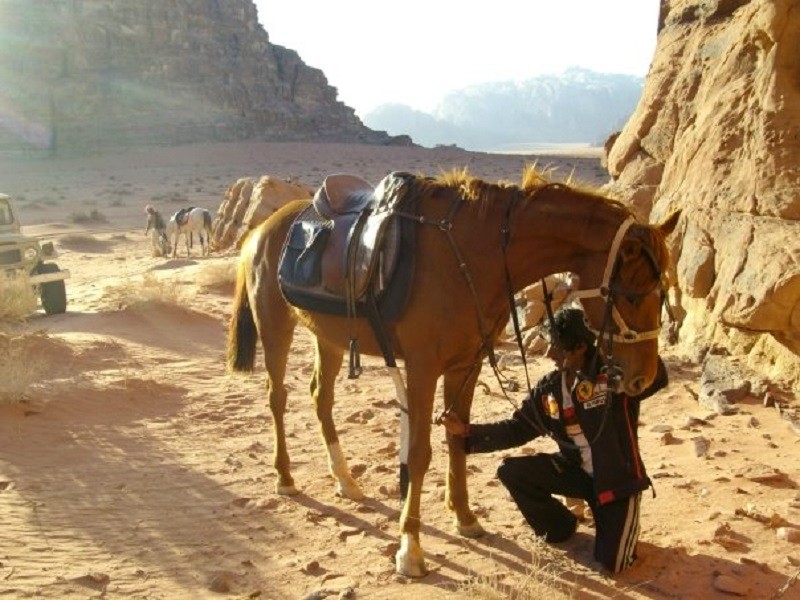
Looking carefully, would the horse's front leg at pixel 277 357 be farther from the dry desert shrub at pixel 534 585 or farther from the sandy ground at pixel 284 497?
the dry desert shrub at pixel 534 585

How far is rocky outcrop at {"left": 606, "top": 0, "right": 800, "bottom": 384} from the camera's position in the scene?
629 centimetres

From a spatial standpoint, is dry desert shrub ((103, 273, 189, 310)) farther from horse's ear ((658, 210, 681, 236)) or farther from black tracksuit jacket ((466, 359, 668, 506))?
horse's ear ((658, 210, 681, 236))

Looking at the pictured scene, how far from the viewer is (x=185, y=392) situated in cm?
813

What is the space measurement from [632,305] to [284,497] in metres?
3.00

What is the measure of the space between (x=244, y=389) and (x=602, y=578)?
4.92m

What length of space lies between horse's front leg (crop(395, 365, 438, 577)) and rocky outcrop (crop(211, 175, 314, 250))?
48.7 feet

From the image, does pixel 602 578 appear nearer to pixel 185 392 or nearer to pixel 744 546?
pixel 744 546

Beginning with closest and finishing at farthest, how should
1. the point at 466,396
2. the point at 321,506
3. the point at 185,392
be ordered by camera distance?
the point at 466,396 < the point at 321,506 < the point at 185,392

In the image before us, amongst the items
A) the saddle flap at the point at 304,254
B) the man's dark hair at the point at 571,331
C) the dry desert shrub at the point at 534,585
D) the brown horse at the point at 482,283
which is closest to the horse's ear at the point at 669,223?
the brown horse at the point at 482,283

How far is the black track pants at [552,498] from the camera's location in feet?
13.6

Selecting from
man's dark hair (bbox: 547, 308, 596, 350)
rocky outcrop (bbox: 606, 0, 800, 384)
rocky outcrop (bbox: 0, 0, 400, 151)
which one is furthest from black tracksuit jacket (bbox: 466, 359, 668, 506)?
rocky outcrop (bbox: 0, 0, 400, 151)

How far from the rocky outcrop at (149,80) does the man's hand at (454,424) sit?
69.1 m

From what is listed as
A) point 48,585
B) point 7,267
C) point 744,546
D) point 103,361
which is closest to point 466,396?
point 744,546

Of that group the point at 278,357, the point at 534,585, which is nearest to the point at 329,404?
the point at 278,357
